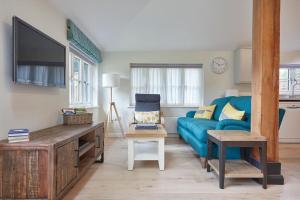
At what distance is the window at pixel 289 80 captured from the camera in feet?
17.3

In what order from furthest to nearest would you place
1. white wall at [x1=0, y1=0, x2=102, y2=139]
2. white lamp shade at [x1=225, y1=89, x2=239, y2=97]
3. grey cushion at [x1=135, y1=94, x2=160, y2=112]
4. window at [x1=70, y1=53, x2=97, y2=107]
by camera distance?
1. white lamp shade at [x1=225, y1=89, x2=239, y2=97]
2. grey cushion at [x1=135, y1=94, x2=160, y2=112]
3. window at [x1=70, y1=53, x2=97, y2=107]
4. white wall at [x1=0, y1=0, x2=102, y2=139]

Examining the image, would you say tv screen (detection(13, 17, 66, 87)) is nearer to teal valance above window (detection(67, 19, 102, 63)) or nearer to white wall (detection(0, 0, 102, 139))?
white wall (detection(0, 0, 102, 139))

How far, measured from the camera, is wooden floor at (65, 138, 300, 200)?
2057 millimetres

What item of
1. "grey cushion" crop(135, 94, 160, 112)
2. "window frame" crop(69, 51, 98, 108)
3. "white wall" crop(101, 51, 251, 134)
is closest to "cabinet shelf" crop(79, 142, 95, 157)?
"window frame" crop(69, 51, 98, 108)

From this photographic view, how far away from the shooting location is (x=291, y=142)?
4430 millimetres

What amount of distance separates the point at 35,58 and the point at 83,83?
230 centimetres

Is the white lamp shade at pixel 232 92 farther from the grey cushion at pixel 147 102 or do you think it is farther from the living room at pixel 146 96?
the grey cushion at pixel 147 102

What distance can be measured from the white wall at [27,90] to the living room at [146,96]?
1cm

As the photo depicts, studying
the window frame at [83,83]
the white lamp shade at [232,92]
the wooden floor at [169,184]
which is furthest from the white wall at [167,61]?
the wooden floor at [169,184]

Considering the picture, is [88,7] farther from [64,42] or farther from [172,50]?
[172,50]

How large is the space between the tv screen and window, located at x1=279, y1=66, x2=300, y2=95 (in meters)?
4.86

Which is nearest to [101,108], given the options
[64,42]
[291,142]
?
[64,42]

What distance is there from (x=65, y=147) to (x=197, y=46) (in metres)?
3.97

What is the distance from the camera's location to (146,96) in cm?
479
